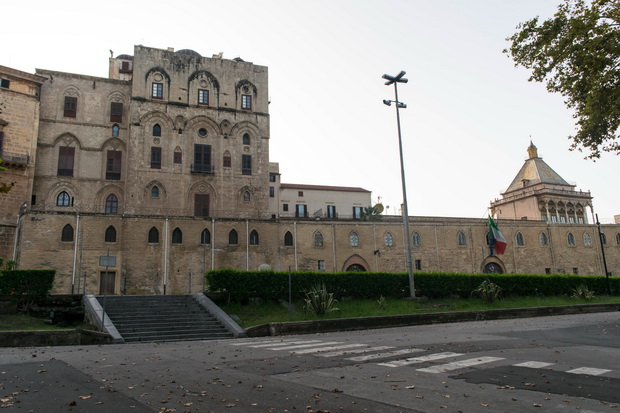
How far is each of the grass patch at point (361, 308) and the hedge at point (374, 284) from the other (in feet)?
2.34

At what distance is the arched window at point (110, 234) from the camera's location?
112 ft

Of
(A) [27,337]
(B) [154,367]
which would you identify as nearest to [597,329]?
(B) [154,367]

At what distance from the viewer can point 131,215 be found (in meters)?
35.0

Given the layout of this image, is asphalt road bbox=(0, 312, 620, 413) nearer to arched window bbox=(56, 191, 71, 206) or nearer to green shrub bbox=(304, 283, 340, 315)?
green shrub bbox=(304, 283, 340, 315)

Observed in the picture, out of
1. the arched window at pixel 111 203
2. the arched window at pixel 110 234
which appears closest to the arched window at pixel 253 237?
the arched window at pixel 110 234

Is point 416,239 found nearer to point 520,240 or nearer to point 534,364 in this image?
point 520,240

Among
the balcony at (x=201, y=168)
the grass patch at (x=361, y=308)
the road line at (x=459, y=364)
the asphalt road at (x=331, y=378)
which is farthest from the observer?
the balcony at (x=201, y=168)

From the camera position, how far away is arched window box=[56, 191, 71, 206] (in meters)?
38.7

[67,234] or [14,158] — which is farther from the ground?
[14,158]

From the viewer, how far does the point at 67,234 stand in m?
32.8

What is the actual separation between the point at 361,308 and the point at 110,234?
20.1m

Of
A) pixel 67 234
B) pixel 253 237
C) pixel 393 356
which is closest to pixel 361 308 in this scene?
pixel 393 356

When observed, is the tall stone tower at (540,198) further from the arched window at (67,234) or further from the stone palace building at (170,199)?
the arched window at (67,234)

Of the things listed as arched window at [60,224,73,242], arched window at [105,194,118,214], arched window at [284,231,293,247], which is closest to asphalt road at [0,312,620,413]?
arched window at [60,224,73,242]
